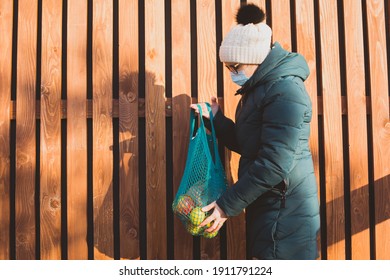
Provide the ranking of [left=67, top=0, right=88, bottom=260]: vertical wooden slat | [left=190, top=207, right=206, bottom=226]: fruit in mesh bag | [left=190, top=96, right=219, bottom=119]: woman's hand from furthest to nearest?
[left=67, top=0, right=88, bottom=260]: vertical wooden slat → [left=190, top=96, right=219, bottom=119]: woman's hand → [left=190, top=207, right=206, bottom=226]: fruit in mesh bag

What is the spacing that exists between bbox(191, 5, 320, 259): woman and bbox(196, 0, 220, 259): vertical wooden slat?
57 centimetres

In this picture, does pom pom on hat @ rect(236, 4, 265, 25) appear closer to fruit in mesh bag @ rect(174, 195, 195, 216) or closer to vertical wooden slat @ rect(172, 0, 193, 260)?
vertical wooden slat @ rect(172, 0, 193, 260)

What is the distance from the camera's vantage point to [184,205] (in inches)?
82.8

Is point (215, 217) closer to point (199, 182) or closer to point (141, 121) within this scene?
point (199, 182)

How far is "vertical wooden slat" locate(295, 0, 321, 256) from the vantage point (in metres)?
2.67

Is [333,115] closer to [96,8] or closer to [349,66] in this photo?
[349,66]

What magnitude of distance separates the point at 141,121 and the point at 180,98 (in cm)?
32

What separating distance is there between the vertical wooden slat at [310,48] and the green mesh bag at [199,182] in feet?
2.50

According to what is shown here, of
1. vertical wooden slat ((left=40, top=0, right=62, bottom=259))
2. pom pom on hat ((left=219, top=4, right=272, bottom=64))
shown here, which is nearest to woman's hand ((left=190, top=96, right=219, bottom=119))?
pom pom on hat ((left=219, top=4, right=272, bottom=64))

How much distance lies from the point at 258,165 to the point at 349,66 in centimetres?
136

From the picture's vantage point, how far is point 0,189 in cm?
258

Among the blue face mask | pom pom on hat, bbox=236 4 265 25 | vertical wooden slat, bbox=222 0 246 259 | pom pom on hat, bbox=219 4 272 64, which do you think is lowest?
vertical wooden slat, bbox=222 0 246 259

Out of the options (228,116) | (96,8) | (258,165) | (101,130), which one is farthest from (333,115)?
(96,8)

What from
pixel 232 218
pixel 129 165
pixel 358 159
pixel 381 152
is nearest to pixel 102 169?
pixel 129 165
